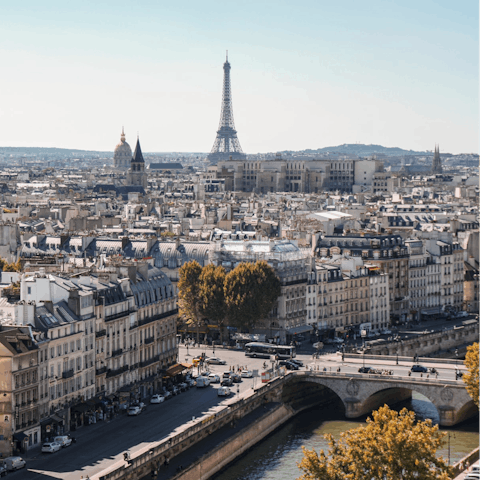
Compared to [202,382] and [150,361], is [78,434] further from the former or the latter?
[202,382]

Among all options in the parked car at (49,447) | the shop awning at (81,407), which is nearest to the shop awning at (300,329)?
the shop awning at (81,407)

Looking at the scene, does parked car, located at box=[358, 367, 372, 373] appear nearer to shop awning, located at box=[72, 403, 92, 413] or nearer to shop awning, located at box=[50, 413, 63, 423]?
shop awning, located at box=[72, 403, 92, 413]

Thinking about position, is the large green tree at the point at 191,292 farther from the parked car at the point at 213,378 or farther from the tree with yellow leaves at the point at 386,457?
the tree with yellow leaves at the point at 386,457

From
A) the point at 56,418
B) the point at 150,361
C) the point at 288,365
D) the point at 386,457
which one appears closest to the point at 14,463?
the point at 56,418

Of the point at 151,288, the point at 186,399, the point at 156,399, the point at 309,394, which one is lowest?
the point at 309,394

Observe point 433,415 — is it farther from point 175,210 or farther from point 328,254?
point 175,210

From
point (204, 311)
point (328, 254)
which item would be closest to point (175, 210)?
point (328, 254)

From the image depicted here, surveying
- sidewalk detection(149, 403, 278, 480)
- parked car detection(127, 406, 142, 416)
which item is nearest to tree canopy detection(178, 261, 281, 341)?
sidewalk detection(149, 403, 278, 480)
